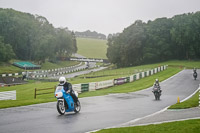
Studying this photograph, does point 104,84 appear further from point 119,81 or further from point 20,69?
point 20,69

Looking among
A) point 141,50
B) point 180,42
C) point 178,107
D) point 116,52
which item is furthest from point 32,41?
point 178,107

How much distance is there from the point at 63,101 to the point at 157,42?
8864 centimetres

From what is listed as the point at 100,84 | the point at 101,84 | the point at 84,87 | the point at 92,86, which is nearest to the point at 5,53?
the point at 101,84

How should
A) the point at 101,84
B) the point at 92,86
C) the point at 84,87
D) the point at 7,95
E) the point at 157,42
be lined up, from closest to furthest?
the point at 7,95 → the point at 84,87 → the point at 92,86 → the point at 101,84 → the point at 157,42

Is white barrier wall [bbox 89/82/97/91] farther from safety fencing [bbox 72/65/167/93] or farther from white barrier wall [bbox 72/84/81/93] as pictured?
white barrier wall [bbox 72/84/81/93]

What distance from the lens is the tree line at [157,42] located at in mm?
98500

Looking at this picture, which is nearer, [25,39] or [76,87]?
[76,87]

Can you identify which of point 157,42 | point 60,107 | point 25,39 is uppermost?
point 25,39

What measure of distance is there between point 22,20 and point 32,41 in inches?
363

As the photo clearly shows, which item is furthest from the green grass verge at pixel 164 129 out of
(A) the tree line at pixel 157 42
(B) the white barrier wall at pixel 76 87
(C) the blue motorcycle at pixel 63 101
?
(A) the tree line at pixel 157 42

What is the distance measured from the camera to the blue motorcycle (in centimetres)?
1450

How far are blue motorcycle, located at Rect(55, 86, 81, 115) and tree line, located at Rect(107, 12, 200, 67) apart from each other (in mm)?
82248

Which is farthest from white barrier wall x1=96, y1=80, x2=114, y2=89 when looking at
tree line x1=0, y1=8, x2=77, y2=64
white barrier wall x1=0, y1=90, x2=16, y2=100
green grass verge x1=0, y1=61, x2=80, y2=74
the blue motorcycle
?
tree line x1=0, y1=8, x2=77, y2=64

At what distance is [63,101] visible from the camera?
48.2ft
